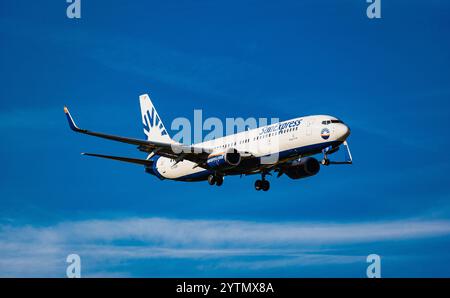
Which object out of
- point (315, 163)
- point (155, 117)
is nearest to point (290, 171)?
point (315, 163)

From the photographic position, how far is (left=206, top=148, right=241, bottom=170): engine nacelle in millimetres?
73812

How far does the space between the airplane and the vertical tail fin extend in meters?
8.27

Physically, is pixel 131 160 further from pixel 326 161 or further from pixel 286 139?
pixel 326 161

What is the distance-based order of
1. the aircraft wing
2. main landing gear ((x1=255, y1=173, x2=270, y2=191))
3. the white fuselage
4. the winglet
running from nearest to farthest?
1. the winglet
2. the white fuselage
3. the aircraft wing
4. main landing gear ((x1=255, y1=173, x2=270, y2=191))

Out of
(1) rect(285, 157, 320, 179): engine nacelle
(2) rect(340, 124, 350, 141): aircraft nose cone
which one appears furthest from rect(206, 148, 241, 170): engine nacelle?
(2) rect(340, 124, 350, 141): aircraft nose cone

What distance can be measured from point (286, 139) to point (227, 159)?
6.00m

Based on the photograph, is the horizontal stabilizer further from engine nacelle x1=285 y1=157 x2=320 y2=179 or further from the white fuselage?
engine nacelle x1=285 y1=157 x2=320 y2=179

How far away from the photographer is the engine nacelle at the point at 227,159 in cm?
7381

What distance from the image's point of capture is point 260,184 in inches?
3226

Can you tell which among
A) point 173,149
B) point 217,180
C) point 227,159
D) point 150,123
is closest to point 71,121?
point 173,149

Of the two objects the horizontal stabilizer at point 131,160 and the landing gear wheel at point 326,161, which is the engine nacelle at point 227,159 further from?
the horizontal stabilizer at point 131,160

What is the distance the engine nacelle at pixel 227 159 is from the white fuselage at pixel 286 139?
3.53 ft
